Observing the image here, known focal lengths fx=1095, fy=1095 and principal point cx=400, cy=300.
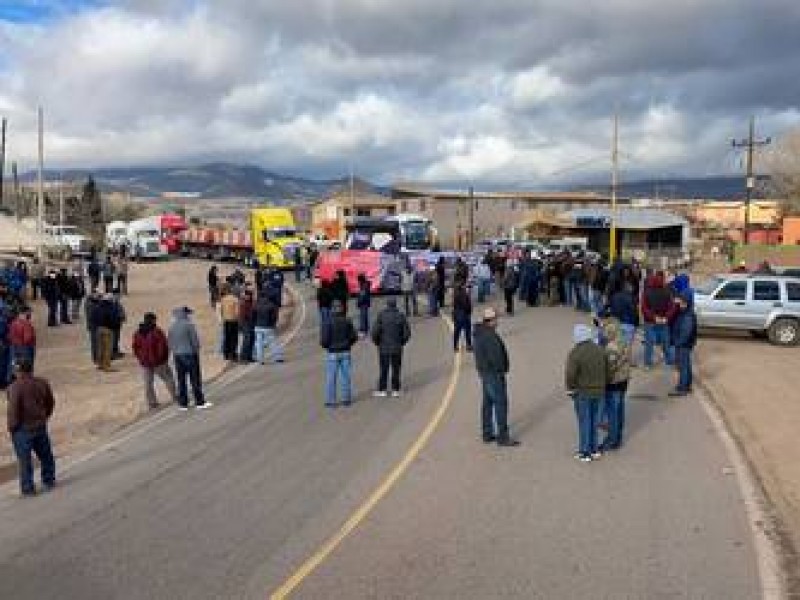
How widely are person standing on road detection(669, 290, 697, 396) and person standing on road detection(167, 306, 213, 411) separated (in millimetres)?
7597

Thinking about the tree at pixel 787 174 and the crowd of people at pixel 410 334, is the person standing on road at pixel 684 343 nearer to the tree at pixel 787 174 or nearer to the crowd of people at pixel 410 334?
the crowd of people at pixel 410 334

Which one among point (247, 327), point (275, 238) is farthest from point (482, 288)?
point (275, 238)

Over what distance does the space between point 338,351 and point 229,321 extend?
6.75 m

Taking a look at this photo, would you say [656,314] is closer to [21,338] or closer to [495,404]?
[495,404]

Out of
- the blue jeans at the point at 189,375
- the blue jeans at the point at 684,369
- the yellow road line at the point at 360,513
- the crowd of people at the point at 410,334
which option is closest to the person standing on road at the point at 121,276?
the crowd of people at the point at 410,334

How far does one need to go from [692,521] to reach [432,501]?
2465 mm

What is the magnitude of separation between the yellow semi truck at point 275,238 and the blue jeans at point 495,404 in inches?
1761

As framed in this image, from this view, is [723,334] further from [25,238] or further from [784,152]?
[784,152]

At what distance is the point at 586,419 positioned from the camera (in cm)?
1255

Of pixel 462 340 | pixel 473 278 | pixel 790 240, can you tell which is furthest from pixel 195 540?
pixel 790 240

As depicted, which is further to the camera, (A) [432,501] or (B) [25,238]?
(B) [25,238]

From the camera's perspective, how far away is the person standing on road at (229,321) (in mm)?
22516

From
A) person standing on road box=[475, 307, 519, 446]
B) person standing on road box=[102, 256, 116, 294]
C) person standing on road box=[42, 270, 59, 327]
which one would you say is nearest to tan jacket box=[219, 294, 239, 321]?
person standing on road box=[475, 307, 519, 446]

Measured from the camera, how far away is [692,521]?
10023 mm
